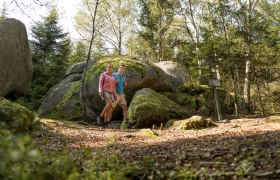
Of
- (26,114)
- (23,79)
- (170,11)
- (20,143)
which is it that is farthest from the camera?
(170,11)

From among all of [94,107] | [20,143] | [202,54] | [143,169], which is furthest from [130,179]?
[94,107]

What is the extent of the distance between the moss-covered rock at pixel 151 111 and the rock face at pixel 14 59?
529cm

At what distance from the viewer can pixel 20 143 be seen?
203 cm

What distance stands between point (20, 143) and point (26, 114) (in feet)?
21.0

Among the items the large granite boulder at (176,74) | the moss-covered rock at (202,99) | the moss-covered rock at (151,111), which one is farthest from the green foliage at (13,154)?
the large granite boulder at (176,74)

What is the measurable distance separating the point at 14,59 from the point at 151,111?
256 inches

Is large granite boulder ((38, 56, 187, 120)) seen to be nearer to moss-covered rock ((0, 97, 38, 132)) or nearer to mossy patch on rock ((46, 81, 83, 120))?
mossy patch on rock ((46, 81, 83, 120))

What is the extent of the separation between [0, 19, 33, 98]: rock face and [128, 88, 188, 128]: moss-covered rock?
529 centimetres

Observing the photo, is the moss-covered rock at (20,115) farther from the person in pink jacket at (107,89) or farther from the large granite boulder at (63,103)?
the large granite boulder at (63,103)

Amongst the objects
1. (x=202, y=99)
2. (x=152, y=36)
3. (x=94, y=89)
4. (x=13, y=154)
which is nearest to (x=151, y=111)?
(x=94, y=89)

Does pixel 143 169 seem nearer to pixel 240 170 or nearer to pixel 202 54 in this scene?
pixel 240 170

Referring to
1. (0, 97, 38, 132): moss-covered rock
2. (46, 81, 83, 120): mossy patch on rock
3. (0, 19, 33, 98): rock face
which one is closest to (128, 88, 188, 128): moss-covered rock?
(46, 81, 83, 120): mossy patch on rock

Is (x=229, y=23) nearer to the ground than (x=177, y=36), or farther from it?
nearer to the ground

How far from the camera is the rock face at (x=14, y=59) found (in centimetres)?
1351
